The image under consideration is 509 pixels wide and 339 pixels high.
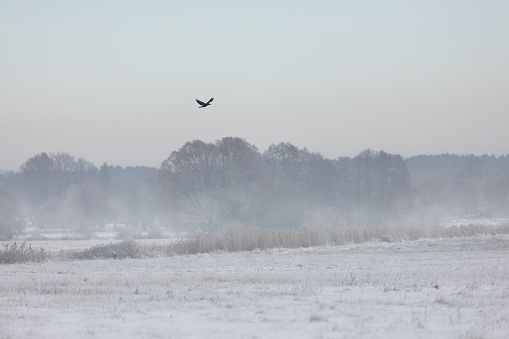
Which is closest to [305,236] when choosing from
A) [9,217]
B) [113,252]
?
[113,252]

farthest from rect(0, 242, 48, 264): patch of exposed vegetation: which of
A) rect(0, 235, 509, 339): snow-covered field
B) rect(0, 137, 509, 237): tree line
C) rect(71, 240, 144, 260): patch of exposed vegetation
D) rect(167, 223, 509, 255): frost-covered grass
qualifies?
rect(0, 137, 509, 237): tree line

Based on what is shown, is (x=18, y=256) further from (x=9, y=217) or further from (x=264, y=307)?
(x=9, y=217)

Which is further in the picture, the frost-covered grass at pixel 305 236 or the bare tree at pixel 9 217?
the bare tree at pixel 9 217

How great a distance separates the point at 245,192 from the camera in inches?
2790

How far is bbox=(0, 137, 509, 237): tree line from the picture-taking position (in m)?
67.9

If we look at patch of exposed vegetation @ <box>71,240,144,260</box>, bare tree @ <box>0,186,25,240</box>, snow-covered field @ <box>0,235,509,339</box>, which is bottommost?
snow-covered field @ <box>0,235,509,339</box>

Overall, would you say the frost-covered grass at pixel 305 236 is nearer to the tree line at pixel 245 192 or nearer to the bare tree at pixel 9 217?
the tree line at pixel 245 192

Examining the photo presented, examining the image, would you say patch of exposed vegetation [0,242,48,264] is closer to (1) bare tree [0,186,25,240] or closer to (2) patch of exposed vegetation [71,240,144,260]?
(2) patch of exposed vegetation [71,240,144,260]

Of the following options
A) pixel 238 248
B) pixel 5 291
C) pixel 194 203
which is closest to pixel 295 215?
pixel 194 203

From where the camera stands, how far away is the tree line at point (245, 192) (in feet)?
223

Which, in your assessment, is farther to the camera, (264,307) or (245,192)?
(245,192)

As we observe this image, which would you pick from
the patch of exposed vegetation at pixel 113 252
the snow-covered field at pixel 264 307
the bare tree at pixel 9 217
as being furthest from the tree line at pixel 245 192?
the snow-covered field at pixel 264 307

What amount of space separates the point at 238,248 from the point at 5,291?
22234 mm

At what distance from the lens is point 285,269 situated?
76.6 ft
